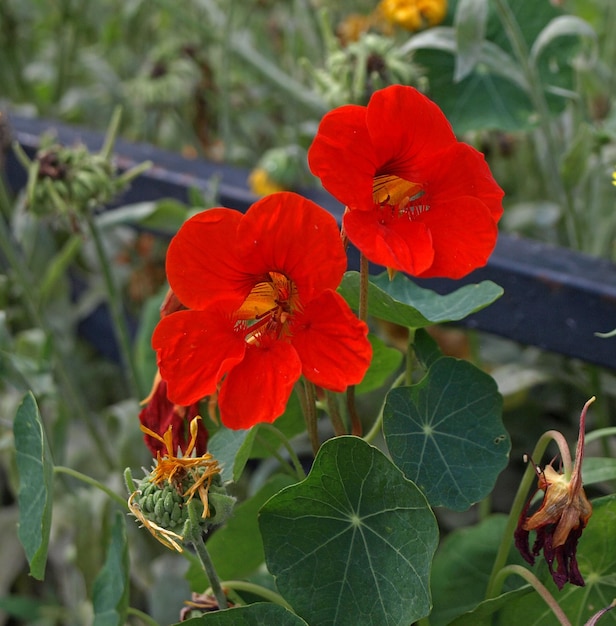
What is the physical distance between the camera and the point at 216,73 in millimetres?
1483

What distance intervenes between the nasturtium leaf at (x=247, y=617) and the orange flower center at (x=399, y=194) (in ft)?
0.77

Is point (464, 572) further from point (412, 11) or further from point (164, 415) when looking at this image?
point (412, 11)

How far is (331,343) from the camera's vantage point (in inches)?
16.5

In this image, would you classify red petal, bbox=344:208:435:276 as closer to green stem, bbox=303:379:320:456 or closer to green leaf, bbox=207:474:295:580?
green stem, bbox=303:379:320:456

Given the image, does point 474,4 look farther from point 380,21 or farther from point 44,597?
point 44,597

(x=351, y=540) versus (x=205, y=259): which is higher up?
(x=205, y=259)

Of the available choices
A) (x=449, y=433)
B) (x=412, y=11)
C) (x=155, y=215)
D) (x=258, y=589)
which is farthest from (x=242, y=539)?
(x=412, y=11)

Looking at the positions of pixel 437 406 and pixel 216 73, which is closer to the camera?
pixel 437 406

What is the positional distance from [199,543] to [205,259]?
0.16m

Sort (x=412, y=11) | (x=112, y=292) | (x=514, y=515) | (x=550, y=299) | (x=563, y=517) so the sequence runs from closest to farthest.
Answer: (x=563, y=517) → (x=514, y=515) → (x=550, y=299) → (x=112, y=292) → (x=412, y=11)

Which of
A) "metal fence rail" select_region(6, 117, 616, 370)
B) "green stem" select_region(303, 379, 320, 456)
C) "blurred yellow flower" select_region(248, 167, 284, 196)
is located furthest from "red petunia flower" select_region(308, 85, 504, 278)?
"blurred yellow flower" select_region(248, 167, 284, 196)

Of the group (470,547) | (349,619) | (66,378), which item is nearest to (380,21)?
(66,378)

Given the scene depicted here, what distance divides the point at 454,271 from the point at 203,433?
0.20m

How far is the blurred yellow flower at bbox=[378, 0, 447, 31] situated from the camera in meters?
0.98
